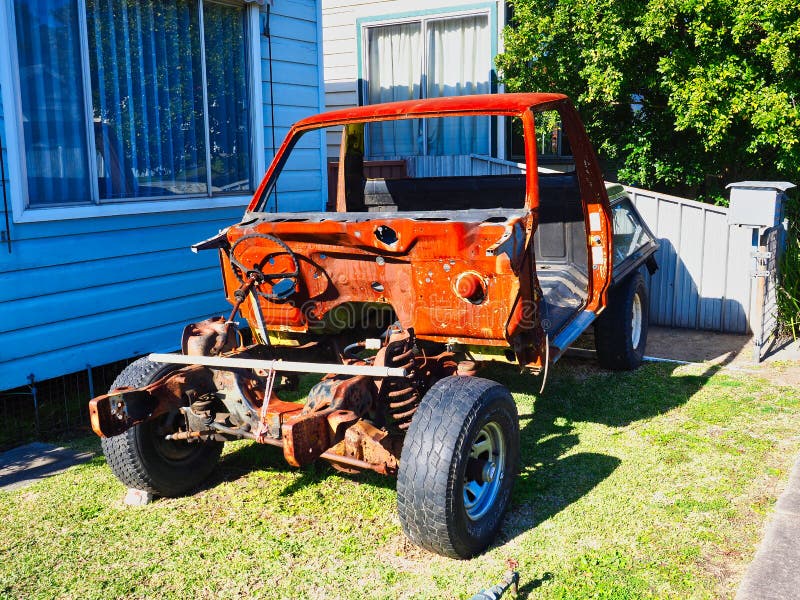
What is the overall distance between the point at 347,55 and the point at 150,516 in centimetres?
890

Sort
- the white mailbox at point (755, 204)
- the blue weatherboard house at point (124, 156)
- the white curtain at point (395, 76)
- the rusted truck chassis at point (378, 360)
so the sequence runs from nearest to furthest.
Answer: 1. the rusted truck chassis at point (378, 360)
2. the blue weatherboard house at point (124, 156)
3. the white mailbox at point (755, 204)
4. the white curtain at point (395, 76)

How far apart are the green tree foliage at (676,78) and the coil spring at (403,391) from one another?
214 inches

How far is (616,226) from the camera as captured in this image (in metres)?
6.07

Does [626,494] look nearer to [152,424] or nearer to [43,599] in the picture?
[152,424]

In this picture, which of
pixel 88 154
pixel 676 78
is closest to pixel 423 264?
pixel 88 154

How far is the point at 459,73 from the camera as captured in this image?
432 inches

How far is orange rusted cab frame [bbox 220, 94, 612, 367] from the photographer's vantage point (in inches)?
149

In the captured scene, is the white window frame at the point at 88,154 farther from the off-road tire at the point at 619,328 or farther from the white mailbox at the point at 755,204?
the white mailbox at the point at 755,204

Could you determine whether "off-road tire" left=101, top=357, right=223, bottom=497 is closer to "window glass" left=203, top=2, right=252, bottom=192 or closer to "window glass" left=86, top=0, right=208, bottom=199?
"window glass" left=86, top=0, right=208, bottom=199

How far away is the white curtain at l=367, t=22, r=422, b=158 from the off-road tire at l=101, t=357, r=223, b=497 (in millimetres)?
7707

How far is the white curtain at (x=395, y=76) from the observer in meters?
11.3

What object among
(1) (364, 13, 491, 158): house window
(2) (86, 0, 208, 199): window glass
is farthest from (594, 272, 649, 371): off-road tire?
(1) (364, 13, 491, 158): house window

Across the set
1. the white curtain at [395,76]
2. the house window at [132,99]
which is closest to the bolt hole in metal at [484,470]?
the house window at [132,99]

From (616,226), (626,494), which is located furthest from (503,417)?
(616,226)
